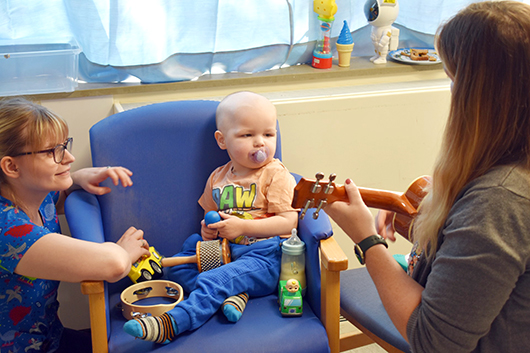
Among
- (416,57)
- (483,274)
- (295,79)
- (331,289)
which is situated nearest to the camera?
(483,274)

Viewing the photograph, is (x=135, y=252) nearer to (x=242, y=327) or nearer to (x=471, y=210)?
(x=242, y=327)

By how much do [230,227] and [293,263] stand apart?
221 mm

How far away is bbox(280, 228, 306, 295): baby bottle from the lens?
1464 mm

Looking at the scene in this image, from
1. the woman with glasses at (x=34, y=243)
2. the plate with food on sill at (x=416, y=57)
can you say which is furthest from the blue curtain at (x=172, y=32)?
the woman with glasses at (x=34, y=243)

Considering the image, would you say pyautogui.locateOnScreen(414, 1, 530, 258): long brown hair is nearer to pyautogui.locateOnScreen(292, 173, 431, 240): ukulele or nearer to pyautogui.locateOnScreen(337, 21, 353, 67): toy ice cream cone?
pyautogui.locateOnScreen(292, 173, 431, 240): ukulele

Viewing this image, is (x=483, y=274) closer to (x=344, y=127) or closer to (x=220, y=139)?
(x=220, y=139)

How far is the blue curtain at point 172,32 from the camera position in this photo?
1.79m

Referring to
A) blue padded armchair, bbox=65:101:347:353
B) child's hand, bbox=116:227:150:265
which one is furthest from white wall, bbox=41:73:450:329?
child's hand, bbox=116:227:150:265

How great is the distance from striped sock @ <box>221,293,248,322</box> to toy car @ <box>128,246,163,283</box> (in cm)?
28

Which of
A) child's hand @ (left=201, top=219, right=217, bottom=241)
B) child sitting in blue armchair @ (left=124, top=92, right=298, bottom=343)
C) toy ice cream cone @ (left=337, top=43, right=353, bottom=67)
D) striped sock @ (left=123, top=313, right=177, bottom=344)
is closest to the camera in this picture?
striped sock @ (left=123, top=313, right=177, bottom=344)

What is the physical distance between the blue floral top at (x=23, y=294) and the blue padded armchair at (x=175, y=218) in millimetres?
152

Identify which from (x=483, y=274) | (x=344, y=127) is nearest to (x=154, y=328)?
(x=483, y=274)

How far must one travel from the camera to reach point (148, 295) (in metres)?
1.49

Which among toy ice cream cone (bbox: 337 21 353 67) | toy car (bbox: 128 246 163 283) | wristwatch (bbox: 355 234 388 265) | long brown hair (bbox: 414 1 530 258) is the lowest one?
toy car (bbox: 128 246 163 283)
